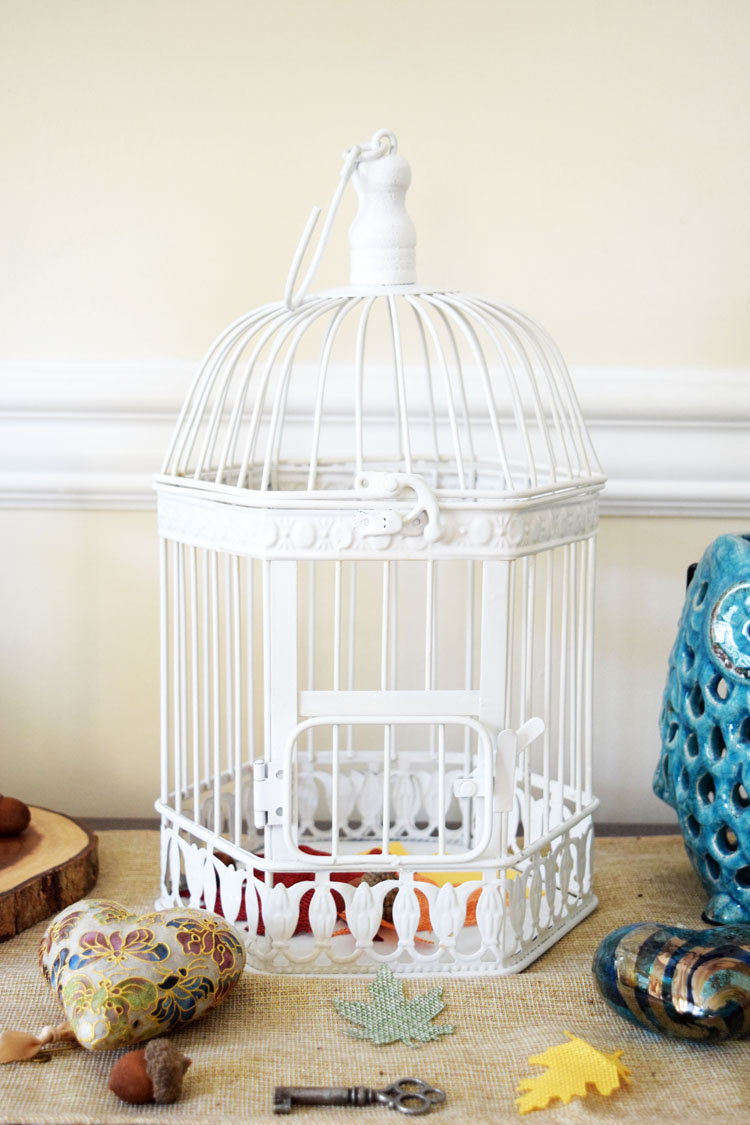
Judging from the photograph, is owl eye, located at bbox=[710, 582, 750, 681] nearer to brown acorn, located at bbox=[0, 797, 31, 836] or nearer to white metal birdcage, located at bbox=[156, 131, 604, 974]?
white metal birdcage, located at bbox=[156, 131, 604, 974]

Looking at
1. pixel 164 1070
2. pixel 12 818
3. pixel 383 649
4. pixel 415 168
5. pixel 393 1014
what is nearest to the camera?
pixel 164 1070

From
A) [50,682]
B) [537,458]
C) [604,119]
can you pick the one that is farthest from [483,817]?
[604,119]

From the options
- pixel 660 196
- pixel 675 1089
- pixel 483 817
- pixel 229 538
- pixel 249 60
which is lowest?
pixel 675 1089

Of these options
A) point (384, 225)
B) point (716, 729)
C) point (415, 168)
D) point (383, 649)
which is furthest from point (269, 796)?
point (415, 168)

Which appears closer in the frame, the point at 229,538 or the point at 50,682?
the point at 229,538

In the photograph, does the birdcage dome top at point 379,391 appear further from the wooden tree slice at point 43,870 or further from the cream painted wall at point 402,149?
the wooden tree slice at point 43,870

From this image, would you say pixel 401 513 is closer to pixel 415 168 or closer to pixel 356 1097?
pixel 356 1097

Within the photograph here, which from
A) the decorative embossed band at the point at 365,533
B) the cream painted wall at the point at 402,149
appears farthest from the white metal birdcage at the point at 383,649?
the cream painted wall at the point at 402,149

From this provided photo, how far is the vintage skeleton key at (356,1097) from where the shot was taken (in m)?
0.67

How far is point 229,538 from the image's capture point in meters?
0.85

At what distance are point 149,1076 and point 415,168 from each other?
0.89 m

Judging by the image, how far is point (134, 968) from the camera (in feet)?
2.41

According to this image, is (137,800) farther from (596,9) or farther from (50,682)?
(596,9)

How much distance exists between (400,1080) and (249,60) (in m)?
0.98
